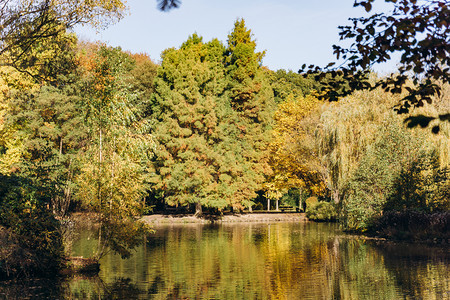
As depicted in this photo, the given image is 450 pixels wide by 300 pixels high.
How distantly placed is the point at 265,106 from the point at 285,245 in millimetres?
27618

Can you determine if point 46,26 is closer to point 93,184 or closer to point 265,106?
point 93,184

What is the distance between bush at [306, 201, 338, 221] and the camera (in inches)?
1679

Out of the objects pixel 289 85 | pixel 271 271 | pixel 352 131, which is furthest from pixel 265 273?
pixel 289 85

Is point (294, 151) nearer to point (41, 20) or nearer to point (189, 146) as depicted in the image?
point (189, 146)

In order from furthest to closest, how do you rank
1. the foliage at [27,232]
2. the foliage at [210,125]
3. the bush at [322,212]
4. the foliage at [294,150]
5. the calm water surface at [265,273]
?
the foliage at [294,150] < the foliage at [210,125] < the bush at [322,212] < the foliage at [27,232] < the calm water surface at [265,273]

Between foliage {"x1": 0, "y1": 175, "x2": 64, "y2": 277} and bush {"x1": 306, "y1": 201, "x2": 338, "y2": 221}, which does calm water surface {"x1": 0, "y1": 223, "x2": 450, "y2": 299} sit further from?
bush {"x1": 306, "y1": 201, "x2": 338, "y2": 221}

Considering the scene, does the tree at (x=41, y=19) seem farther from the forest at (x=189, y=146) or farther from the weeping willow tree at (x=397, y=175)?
the weeping willow tree at (x=397, y=175)

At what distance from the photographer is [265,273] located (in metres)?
16.9

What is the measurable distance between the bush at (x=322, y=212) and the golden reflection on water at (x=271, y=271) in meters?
15.5

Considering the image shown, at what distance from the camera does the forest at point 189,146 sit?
55.1 feet

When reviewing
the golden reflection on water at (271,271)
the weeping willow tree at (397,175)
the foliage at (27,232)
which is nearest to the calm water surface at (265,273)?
the golden reflection on water at (271,271)

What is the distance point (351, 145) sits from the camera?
33469 mm

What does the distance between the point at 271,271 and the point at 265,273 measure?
47 cm

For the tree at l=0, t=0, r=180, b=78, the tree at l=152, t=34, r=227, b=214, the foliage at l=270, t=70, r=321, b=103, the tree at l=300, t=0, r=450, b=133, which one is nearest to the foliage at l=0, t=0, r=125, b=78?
the tree at l=0, t=0, r=180, b=78
